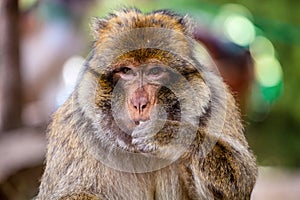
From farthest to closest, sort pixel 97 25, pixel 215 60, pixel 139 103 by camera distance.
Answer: pixel 215 60 → pixel 97 25 → pixel 139 103

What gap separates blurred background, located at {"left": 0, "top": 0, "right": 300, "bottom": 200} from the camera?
10.3 m

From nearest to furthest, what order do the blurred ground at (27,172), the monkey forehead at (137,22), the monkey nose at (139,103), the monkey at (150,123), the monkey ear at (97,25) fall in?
the monkey nose at (139,103)
the monkey at (150,123)
the monkey forehead at (137,22)
the monkey ear at (97,25)
the blurred ground at (27,172)

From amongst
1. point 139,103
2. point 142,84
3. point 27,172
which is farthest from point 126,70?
point 27,172

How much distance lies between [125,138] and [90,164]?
0.44m

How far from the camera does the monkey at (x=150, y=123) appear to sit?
5516 mm

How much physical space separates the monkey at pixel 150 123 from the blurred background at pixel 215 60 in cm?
324

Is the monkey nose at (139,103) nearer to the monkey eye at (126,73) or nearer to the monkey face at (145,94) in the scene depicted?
the monkey face at (145,94)

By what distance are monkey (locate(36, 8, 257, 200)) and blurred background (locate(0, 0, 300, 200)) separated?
3.24 meters

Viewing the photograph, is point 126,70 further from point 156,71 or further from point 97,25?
point 97,25

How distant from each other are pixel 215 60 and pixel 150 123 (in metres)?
7.49

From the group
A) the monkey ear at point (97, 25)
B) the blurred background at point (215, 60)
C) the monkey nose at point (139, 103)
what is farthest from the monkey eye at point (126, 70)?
the blurred background at point (215, 60)

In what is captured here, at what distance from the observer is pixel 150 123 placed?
212 inches

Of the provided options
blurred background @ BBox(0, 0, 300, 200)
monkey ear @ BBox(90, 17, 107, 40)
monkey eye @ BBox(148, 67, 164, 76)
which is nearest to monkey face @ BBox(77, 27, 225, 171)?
monkey eye @ BBox(148, 67, 164, 76)

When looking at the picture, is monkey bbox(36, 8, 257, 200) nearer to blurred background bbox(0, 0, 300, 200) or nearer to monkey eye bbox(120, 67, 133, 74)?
monkey eye bbox(120, 67, 133, 74)
